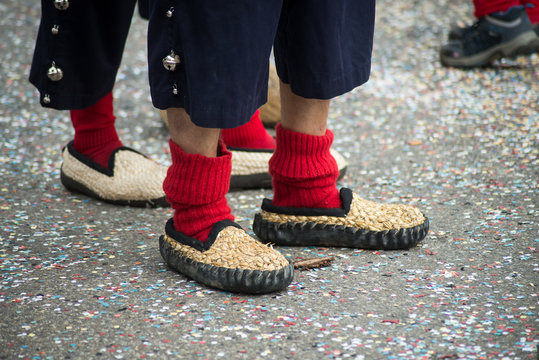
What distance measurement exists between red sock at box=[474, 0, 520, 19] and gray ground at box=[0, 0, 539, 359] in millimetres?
407

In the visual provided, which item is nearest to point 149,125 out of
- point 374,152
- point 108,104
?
point 108,104

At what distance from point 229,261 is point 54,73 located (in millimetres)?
597

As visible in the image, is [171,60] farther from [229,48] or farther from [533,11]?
[533,11]

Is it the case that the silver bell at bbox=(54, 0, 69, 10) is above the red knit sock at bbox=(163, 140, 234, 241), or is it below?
above

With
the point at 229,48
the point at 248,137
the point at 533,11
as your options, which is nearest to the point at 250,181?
the point at 248,137

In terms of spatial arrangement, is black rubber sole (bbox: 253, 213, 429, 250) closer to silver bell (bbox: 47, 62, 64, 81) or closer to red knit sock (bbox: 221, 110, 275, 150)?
red knit sock (bbox: 221, 110, 275, 150)

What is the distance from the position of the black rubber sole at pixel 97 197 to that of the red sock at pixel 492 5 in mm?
1640

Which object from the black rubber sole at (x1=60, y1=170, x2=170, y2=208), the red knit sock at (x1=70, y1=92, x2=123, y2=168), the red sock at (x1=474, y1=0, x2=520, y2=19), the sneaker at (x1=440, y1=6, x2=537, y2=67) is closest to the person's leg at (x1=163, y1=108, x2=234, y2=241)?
the black rubber sole at (x1=60, y1=170, x2=170, y2=208)

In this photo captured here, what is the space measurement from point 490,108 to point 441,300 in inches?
48.0

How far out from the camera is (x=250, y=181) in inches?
62.8

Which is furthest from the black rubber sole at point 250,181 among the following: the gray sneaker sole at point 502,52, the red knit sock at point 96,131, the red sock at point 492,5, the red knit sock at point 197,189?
the red sock at point 492,5

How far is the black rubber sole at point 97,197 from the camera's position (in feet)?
4.86

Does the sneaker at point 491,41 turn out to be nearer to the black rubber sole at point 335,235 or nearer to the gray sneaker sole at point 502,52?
the gray sneaker sole at point 502,52

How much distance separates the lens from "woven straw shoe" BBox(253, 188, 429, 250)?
1224mm
